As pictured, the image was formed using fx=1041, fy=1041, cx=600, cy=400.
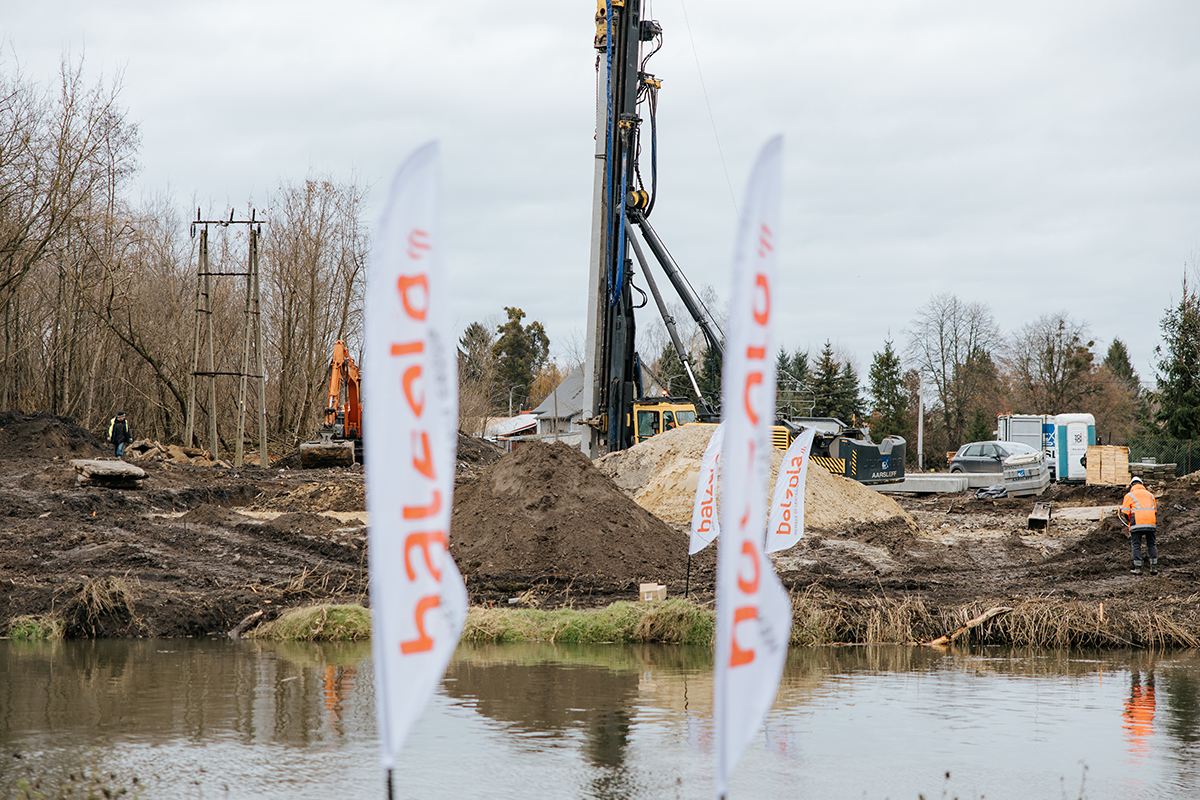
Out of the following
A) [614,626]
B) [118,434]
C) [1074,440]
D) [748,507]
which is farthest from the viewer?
[1074,440]

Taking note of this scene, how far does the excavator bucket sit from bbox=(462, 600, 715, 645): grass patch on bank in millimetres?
20250

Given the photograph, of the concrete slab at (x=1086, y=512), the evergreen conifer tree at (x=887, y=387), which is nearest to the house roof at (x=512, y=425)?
the evergreen conifer tree at (x=887, y=387)

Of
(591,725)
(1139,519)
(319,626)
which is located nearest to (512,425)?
(1139,519)

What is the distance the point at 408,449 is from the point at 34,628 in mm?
10191

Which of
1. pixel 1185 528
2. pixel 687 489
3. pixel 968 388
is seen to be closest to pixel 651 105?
pixel 687 489

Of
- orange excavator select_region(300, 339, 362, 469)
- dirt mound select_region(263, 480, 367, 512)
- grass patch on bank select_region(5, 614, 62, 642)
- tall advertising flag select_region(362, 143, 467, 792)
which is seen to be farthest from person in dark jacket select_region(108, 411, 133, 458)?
tall advertising flag select_region(362, 143, 467, 792)

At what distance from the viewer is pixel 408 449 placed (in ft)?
12.6

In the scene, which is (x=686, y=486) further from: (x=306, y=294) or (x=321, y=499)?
(x=306, y=294)

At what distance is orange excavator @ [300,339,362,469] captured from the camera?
31.6 m

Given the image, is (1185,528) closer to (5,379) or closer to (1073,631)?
(1073,631)

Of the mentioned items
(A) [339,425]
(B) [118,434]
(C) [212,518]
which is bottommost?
(C) [212,518]

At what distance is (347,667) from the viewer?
10297 millimetres

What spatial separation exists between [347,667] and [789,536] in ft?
16.8

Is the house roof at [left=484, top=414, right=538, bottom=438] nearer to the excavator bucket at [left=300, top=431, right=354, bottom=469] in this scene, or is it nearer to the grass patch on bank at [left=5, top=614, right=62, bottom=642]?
the excavator bucket at [left=300, top=431, right=354, bottom=469]
